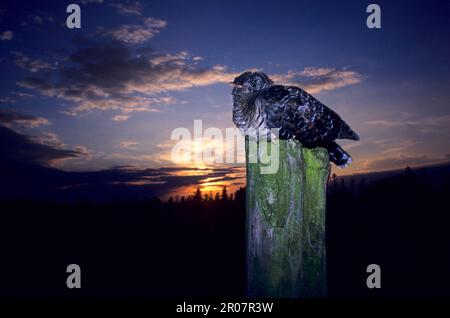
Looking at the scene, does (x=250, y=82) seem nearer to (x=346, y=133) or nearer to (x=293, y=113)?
(x=293, y=113)

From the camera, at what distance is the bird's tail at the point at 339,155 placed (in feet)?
14.5

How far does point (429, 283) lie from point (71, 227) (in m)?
14.2

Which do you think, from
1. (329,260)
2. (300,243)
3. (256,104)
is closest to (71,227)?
(329,260)

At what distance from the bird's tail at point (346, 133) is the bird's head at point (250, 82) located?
126 centimetres

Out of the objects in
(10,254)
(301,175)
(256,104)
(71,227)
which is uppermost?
(256,104)

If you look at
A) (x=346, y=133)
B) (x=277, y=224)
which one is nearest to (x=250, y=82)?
(x=346, y=133)

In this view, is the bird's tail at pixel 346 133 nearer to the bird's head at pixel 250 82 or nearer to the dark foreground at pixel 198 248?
the bird's head at pixel 250 82

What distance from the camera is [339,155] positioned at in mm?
4461

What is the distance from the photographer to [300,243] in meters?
3.03

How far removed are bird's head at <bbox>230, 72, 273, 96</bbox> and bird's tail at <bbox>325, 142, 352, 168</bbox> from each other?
1307 millimetres

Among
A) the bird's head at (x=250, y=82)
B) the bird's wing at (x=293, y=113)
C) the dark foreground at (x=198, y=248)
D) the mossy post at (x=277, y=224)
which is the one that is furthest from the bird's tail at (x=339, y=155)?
the dark foreground at (x=198, y=248)

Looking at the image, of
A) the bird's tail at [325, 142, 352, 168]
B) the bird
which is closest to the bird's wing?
the bird

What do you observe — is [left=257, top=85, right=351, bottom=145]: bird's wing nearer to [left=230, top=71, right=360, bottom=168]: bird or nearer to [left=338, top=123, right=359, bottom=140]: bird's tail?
[left=230, top=71, right=360, bottom=168]: bird

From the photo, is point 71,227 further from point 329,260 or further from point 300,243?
point 300,243
